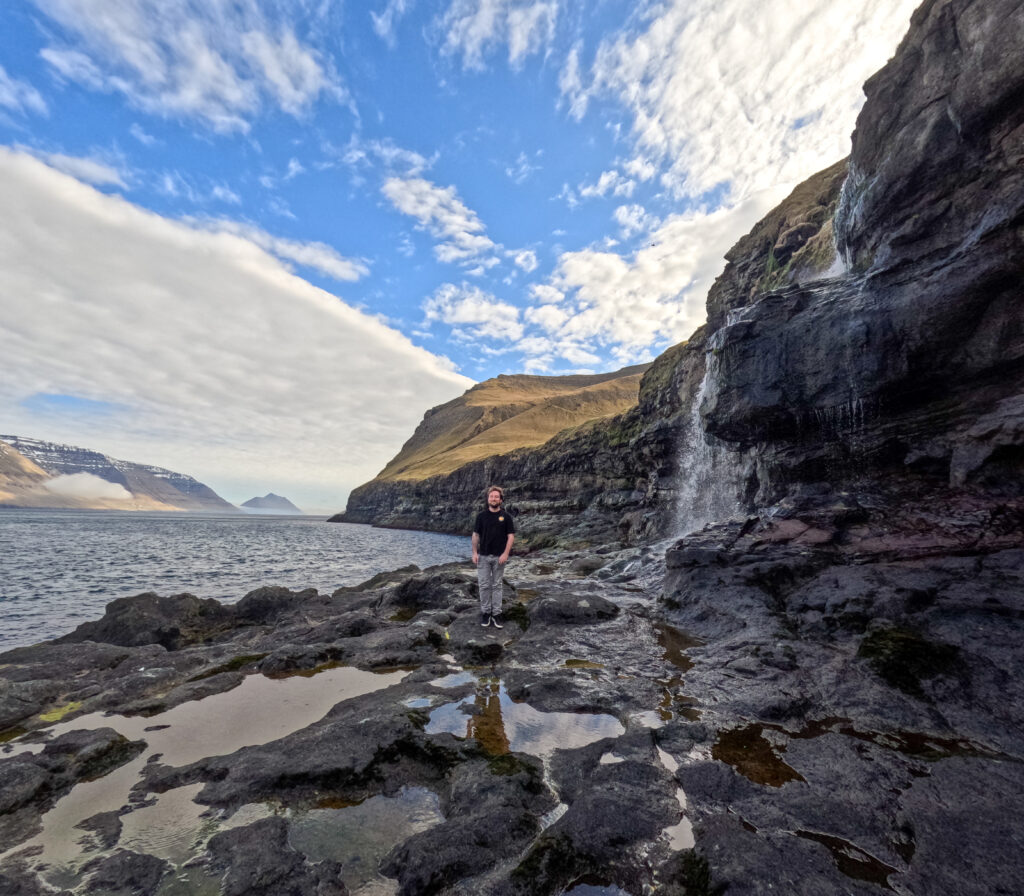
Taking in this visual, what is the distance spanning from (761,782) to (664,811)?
4.76ft

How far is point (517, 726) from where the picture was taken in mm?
7512

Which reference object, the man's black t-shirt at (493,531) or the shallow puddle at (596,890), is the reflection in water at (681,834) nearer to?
the shallow puddle at (596,890)

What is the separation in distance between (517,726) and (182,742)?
5.31 metres

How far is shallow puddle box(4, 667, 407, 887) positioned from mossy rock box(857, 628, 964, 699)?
9.38 m

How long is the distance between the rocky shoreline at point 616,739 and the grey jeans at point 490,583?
31.0 inches

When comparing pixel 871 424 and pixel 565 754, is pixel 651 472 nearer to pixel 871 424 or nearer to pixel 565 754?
pixel 871 424

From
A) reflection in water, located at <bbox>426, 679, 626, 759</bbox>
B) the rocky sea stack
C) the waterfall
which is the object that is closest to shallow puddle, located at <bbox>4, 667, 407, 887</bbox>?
the rocky sea stack

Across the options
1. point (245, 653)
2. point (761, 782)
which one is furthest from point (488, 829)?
point (245, 653)

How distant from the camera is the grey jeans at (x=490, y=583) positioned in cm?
1271

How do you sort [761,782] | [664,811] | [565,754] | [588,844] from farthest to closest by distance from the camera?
[565,754], [761,782], [664,811], [588,844]

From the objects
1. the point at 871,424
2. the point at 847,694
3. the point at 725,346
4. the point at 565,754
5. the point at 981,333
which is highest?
the point at 725,346

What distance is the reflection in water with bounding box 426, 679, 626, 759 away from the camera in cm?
686

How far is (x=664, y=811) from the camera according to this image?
5.18 metres

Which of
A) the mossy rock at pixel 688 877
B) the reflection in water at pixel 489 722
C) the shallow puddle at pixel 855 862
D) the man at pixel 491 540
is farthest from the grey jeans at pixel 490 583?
the shallow puddle at pixel 855 862
